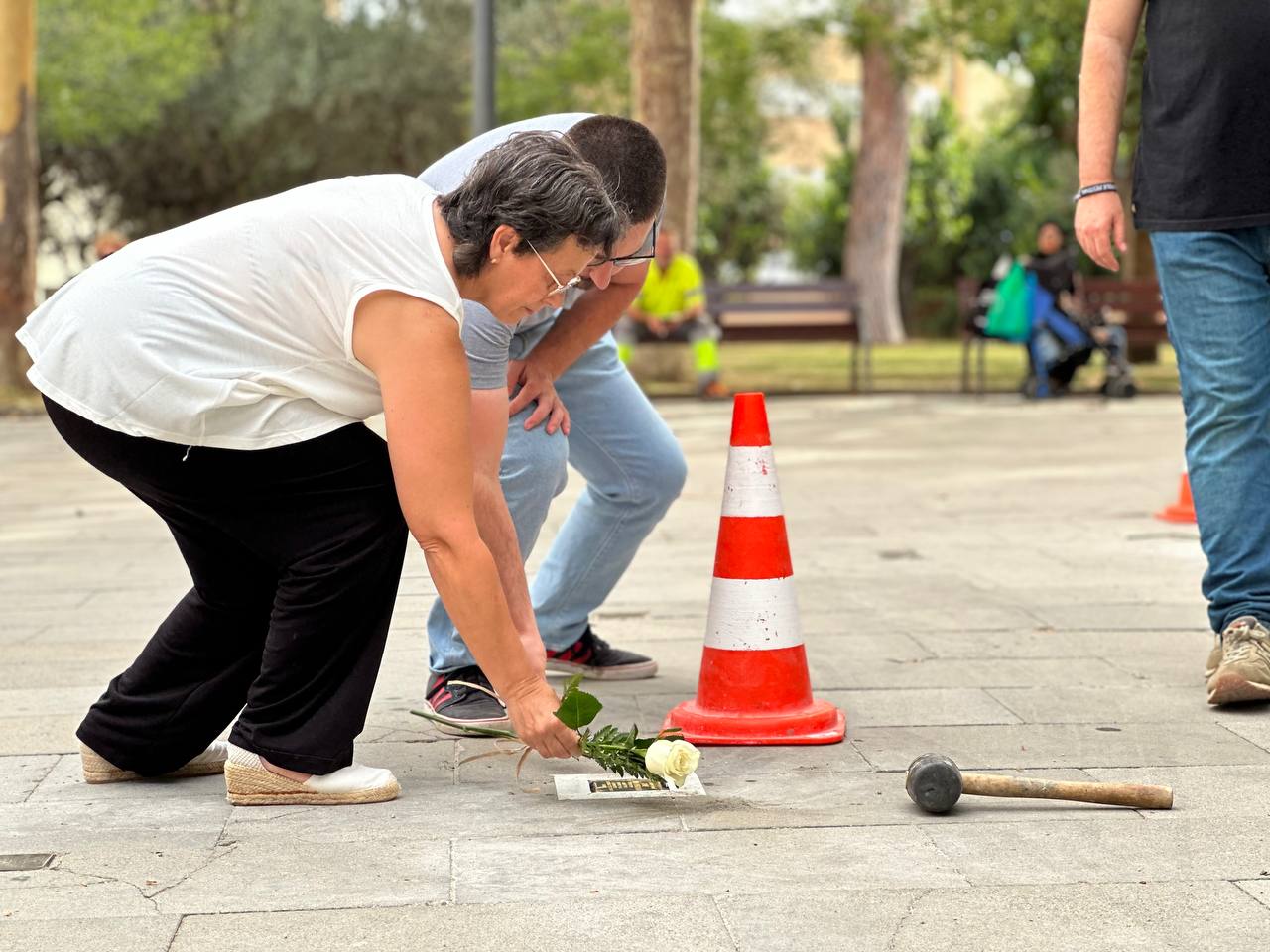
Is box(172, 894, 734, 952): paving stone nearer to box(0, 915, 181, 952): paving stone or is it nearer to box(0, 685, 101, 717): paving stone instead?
box(0, 915, 181, 952): paving stone

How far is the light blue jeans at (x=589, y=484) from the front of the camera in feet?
13.8

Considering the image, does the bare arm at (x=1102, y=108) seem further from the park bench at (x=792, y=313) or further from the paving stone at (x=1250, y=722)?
the park bench at (x=792, y=313)

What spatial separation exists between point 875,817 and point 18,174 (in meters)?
15.4

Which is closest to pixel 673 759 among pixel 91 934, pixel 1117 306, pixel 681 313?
pixel 91 934

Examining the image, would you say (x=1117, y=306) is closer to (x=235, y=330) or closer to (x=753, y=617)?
(x=753, y=617)

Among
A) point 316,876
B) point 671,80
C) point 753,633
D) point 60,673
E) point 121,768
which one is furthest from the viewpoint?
point 671,80

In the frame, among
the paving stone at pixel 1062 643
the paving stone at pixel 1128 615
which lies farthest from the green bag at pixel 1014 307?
the paving stone at pixel 1062 643

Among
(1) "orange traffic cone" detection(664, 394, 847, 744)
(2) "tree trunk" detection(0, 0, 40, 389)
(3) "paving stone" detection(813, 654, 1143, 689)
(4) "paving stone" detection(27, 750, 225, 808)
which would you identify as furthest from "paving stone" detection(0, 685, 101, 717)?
(2) "tree trunk" detection(0, 0, 40, 389)

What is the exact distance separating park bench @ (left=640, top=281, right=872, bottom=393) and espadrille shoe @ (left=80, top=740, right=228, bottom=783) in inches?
520

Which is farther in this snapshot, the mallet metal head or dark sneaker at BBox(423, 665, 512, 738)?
dark sneaker at BBox(423, 665, 512, 738)

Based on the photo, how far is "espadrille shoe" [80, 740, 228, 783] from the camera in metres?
3.66

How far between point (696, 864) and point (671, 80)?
1642cm

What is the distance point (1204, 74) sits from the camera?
441cm

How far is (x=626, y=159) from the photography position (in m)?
3.67
